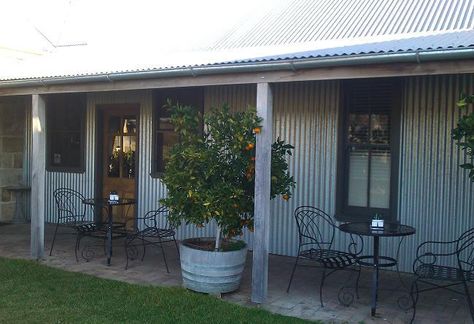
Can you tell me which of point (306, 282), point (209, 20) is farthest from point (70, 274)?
point (209, 20)

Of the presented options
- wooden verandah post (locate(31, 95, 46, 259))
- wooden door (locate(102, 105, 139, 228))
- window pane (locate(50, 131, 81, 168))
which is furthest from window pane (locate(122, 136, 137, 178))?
wooden verandah post (locate(31, 95, 46, 259))

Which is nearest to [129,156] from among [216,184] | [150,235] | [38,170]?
[38,170]

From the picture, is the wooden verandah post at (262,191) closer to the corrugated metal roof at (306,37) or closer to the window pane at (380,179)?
Result: the corrugated metal roof at (306,37)

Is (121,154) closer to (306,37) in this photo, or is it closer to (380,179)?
(306,37)

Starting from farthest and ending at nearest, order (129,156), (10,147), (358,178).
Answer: (10,147), (129,156), (358,178)

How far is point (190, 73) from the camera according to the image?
5.80 m

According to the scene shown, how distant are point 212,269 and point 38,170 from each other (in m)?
3.06

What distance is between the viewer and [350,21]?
777 cm

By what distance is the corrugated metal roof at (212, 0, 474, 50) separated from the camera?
6906 mm

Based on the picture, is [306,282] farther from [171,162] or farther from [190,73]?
[190,73]

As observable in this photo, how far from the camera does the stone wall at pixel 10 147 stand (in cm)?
1032

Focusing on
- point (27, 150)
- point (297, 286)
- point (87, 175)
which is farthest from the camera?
point (27, 150)

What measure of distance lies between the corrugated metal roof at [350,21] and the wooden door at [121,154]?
248cm

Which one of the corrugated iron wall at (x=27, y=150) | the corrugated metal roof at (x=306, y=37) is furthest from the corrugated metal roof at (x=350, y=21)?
the corrugated iron wall at (x=27, y=150)
